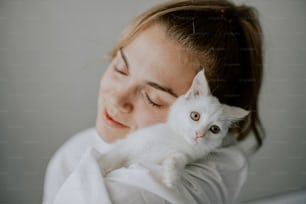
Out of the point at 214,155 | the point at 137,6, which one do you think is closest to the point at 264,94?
the point at 214,155

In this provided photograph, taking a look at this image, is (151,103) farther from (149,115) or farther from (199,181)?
(199,181)

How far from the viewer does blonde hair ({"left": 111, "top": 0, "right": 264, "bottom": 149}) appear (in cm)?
77

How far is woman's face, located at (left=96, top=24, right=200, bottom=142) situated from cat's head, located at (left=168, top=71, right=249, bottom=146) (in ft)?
0.08

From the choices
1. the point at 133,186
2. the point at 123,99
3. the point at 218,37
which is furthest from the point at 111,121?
the point at 218,37

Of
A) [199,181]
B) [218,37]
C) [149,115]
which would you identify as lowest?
[199,181]

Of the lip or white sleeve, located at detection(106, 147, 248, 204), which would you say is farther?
the lip

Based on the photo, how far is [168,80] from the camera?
752mm

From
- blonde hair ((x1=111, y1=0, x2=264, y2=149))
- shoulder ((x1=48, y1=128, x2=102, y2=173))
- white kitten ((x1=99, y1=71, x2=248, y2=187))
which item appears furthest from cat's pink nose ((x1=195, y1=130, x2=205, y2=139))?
shoulder ((x1=48, y1=128, x2=102, y2=173))

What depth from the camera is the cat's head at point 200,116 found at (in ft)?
2.35

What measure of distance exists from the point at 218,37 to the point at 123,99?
0.72 feet

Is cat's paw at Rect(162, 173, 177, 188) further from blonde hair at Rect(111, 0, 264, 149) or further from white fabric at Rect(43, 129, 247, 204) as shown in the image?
blonde hair at Rect(111, 0, 264, 149)

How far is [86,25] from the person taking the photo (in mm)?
793

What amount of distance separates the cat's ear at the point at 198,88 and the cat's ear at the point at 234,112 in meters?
0.05

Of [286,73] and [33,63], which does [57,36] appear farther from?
[286,73]
